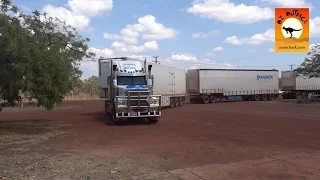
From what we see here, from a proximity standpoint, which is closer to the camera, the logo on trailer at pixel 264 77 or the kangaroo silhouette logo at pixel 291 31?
the kangaroo silhouette logo at pixel 291 31

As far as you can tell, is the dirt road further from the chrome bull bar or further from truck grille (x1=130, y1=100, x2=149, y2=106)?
truck grille (x1=130, y1=100, x2=149, y2=106)

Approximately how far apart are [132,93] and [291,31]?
998cm

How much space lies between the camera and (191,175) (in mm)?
8570

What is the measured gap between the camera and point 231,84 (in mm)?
51625

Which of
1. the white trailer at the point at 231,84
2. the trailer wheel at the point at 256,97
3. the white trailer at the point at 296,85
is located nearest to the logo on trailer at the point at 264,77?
the white trailer at the point at 231,84

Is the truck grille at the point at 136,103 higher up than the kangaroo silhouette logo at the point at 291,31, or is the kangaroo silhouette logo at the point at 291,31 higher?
the kangaroo silhouette logo at the point at 291,31

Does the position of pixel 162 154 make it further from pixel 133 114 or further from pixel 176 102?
pixel 176 102

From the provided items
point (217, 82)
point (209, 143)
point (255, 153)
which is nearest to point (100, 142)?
point (209, 143)

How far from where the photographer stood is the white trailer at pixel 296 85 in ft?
198

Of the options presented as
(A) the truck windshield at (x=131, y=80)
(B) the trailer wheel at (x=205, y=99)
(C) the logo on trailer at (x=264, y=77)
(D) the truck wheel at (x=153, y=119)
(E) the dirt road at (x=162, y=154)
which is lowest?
(E) the dirt road at (x=162, y=154)

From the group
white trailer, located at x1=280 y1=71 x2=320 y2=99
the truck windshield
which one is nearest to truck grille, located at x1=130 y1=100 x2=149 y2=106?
the truck windshield

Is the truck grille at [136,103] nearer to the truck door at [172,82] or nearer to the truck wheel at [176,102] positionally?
the truck door at [172,82]

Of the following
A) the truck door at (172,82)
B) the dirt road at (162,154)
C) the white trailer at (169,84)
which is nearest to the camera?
the dirt road at (162,154)

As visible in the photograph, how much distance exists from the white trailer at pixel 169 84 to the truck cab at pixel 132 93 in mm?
8451
